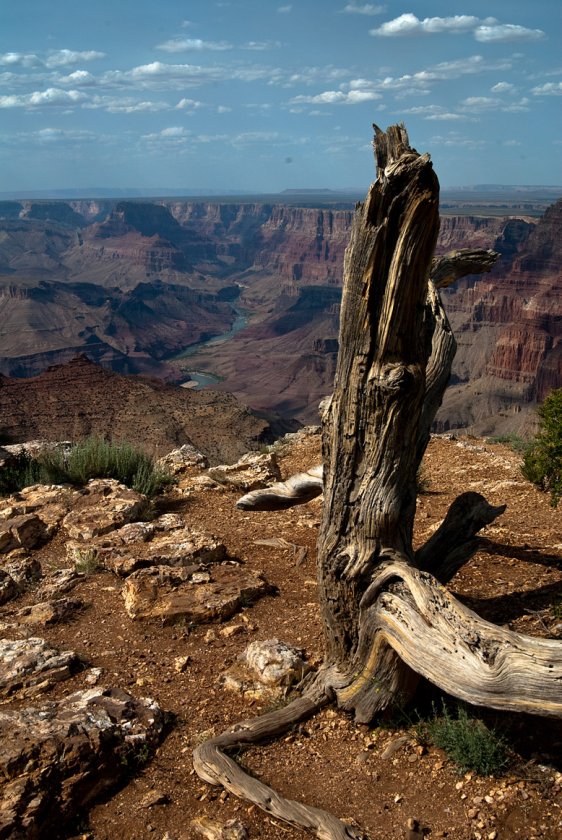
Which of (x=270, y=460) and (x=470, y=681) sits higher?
(x=470, y=681)

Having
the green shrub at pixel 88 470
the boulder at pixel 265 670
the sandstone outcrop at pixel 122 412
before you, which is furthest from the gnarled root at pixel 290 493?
the sandstone outcrop at pixel 122 412

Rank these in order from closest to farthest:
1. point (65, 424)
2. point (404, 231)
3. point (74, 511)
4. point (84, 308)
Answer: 1. point (404, 231)
2. point (74, 511)
3. point (65, 424)
4. point (84, 308)

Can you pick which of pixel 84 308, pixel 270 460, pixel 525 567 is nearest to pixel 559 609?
pixel 525 567

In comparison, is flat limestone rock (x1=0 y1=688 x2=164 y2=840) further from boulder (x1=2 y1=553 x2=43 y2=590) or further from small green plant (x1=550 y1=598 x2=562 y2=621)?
small green plant (x1=550 y1=598 x2=562 y2=621)

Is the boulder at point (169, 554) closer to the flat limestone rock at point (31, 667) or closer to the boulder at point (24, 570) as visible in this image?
the boulder at point (24, 570)

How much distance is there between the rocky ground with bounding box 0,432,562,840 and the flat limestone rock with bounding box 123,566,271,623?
0.02 metres

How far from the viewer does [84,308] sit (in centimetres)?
12812

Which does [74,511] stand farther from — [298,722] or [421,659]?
[421,659]

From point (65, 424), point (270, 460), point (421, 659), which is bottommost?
point (65, 424)

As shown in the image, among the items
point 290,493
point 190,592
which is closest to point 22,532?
point 190,592

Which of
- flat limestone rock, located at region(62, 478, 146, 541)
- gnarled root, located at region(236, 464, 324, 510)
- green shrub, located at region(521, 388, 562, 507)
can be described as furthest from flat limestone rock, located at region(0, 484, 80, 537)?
green shrub, located at region(521, 388, 562, 507)

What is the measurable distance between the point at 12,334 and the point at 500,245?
84790mm

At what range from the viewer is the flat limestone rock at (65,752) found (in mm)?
3463

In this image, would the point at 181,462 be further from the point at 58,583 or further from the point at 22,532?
the point at 58,583
